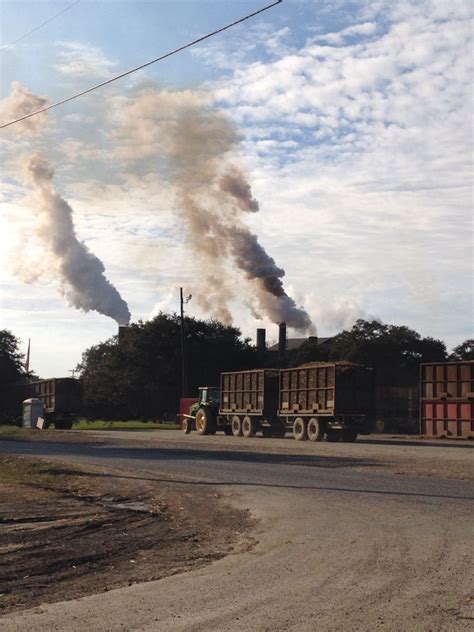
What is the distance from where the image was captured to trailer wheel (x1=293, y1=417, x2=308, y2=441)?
37.6 metres

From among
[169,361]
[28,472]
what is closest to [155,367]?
[169,361]

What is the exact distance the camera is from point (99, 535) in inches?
412

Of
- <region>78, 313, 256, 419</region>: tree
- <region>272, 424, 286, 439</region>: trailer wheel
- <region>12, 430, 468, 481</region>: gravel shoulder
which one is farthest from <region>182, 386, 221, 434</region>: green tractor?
<region>78, 313, 256, 419</region>: tree

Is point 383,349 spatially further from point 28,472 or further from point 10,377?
point 28,472

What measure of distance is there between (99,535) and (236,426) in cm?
3254

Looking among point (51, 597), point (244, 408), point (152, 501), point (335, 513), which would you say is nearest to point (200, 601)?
point (51, 597)

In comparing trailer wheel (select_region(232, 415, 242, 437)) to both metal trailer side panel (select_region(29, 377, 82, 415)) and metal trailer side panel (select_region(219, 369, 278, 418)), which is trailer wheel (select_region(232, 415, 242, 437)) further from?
metal trailer side panel (select_region(29, 377, 82, 415))

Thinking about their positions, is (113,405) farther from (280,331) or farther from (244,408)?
(244,408)

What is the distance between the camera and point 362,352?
73500mm

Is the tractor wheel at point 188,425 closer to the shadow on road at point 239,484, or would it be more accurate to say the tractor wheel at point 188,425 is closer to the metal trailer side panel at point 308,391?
the metal trailer side panel at point 308,391

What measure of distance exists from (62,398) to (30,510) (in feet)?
136

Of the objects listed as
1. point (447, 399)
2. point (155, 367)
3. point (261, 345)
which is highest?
point (261, 345)

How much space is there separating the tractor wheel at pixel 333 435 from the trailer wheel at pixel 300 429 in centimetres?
112

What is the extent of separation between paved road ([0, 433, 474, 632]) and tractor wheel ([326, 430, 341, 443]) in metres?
20.1
